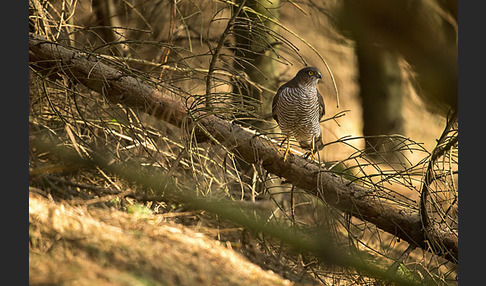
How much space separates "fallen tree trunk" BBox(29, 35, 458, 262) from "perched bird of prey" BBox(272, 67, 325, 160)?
775mm

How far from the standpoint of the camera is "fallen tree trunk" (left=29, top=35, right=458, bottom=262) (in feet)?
10.7

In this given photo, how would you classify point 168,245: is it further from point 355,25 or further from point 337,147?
point 337,147

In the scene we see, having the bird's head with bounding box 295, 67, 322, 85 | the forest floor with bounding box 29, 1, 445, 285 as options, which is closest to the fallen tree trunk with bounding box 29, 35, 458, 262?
the forest floor with bounding box 29, 1, 445, 285

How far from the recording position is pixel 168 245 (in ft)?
7.30

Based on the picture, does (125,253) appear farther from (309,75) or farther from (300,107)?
(309,75)

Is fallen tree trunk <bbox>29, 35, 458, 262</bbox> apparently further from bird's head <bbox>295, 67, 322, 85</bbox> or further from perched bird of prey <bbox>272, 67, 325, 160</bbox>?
bird's head <bbox>295, 67, 322, 85</bbox>

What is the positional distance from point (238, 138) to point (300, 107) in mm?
1056

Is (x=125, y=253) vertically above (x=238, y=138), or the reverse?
(x=238, y=138)

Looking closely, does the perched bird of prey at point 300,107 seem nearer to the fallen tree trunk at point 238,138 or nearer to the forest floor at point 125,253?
the fallen tree trunk at point 238,138

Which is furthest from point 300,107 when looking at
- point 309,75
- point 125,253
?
point 125,253

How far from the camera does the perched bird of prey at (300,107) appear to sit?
13.7ft

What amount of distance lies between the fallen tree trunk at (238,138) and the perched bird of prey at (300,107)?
77cm

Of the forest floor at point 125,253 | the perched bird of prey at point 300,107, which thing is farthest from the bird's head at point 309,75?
the forest floor at point 125,253

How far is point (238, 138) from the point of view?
3.35 metres
